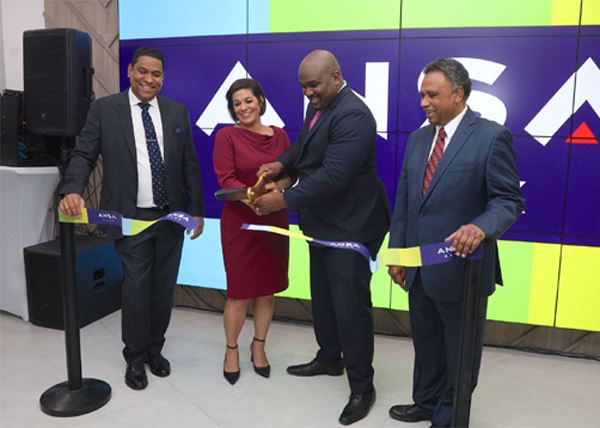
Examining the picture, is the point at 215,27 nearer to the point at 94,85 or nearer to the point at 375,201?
the point at 94,85

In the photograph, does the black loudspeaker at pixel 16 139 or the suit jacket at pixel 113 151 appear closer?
the suit jacket at pixel 113 151

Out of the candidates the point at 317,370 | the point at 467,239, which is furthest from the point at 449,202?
the point at 317,370

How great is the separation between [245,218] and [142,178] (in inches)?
23.4

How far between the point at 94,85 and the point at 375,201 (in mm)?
2756

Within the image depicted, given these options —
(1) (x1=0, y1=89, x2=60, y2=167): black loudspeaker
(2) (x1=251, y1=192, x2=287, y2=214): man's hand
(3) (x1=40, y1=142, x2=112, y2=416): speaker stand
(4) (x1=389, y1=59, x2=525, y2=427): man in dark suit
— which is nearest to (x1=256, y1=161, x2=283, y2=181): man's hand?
(2) (x1=251, y1=192, x2=287, y2=214): man's hand

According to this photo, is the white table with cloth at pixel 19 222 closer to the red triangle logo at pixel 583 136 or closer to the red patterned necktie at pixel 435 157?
the red patterned necktie at pixel 435 157

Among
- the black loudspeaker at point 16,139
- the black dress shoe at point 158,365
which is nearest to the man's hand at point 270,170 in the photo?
the black dress shoe at point 158,365

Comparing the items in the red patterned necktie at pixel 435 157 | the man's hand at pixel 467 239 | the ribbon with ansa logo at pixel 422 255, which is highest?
the red patterned necktie at pixel 435 157

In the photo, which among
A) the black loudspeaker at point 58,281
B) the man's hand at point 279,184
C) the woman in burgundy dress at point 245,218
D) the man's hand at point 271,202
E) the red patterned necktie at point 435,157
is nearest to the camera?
the red patterned necktie at point 435,157

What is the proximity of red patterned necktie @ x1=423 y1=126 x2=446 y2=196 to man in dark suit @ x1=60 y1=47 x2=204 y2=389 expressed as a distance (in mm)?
1381

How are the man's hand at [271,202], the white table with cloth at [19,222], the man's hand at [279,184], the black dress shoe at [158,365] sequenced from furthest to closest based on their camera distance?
the white table with cloth at [19,222] < the black dress shoe at [158,365] < the man's hand at [279,184] < the man's hand at [271,202]

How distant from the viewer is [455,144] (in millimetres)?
2090

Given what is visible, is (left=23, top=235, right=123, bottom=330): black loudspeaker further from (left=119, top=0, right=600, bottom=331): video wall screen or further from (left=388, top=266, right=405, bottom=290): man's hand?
(left=388, top=266, right=405, bottom=290): man's hand

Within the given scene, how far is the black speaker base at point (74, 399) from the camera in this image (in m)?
2.53
